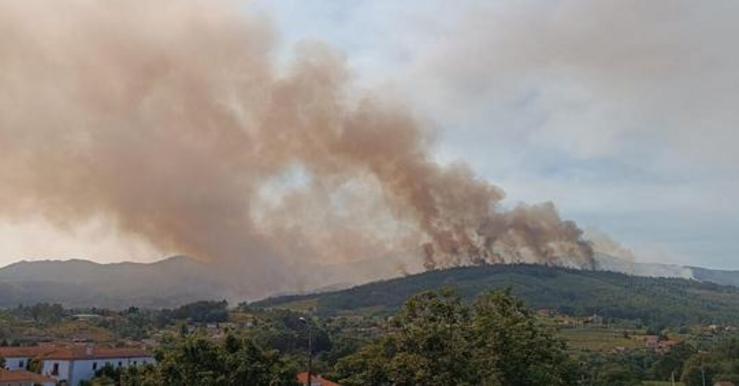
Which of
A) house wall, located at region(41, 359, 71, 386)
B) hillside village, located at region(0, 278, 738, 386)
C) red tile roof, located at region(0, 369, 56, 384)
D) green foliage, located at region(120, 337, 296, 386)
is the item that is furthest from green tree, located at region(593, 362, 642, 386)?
red tile roof, located at region(0, 369, 56, 384)

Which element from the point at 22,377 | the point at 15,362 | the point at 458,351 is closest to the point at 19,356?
the point at 15,362

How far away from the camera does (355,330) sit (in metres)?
128

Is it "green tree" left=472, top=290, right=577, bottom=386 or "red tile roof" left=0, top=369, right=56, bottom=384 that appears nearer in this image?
"green tree" left=472, top=290, right=577, bottom=386

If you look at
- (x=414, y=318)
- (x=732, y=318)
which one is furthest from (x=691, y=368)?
(x=732, y=318)

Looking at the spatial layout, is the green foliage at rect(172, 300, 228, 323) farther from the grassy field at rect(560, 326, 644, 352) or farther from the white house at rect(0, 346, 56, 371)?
the white house at rect(0, 346, 56, 371)

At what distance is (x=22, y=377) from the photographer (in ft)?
169

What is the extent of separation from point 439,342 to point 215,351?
396 inches

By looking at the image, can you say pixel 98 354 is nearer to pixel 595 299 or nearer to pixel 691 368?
pixel 691 368

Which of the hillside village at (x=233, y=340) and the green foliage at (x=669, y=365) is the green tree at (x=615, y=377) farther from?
the green foliage at (x=669, y=365)

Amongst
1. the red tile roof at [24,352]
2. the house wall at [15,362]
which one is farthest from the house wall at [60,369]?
the red tile roof at [24,352]

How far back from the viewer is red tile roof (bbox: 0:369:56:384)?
5031cm

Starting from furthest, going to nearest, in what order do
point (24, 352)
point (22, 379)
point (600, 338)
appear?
1. point (600, 338)
2. point (24, 352)
3. point (22, 379)

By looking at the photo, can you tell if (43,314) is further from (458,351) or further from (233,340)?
(458,351)

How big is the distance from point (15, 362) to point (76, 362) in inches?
219
